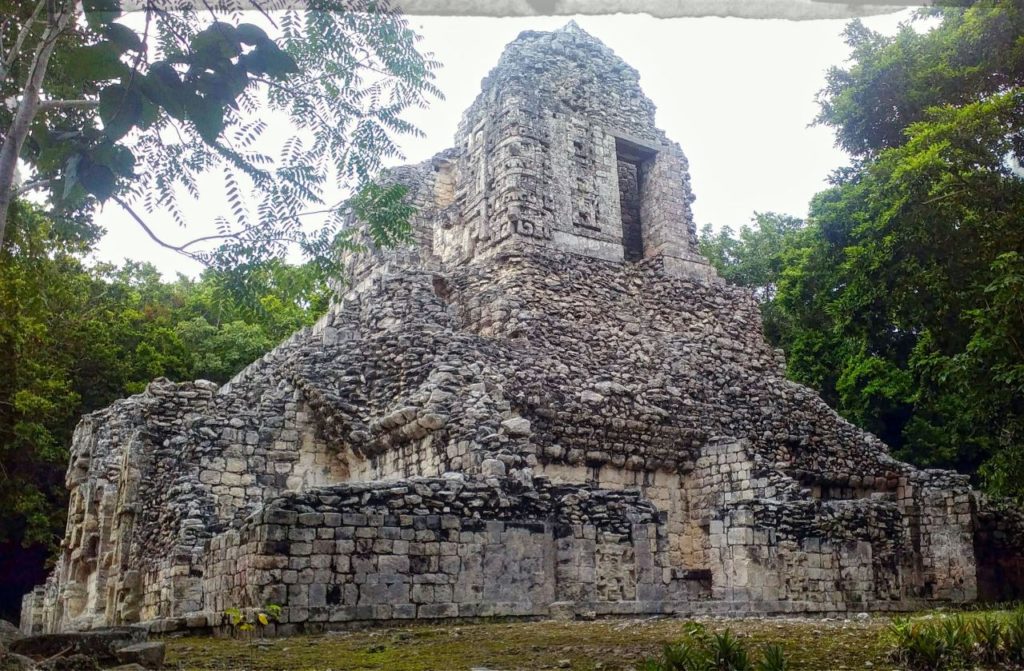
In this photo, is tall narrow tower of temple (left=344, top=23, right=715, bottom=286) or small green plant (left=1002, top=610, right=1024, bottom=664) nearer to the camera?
small green plant (left=1002, top=610, right=1024, bottom=664)

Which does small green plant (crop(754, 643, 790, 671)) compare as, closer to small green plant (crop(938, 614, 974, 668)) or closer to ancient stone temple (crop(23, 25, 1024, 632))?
small green plant (crop(938, 614, 974, 668))

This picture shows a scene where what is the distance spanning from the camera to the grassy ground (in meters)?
6.44

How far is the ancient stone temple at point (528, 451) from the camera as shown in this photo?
998 cm

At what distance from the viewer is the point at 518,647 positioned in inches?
286

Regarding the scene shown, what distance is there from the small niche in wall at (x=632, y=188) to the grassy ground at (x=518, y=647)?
465 inches

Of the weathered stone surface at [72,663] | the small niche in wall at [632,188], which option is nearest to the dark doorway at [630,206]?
the small niche in wall at [632,188]

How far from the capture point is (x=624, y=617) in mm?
9992

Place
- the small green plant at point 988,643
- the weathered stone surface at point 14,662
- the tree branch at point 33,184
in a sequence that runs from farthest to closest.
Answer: the tree branch at point 33,184
the small green plant at point 988,643
the weathered stone surface at point 14,662

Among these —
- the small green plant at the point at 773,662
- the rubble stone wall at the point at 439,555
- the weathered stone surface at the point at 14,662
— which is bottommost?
the small green plant at the point at 773,662

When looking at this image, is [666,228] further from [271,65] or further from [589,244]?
[271,65]

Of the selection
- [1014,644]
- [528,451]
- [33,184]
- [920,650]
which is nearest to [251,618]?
[33,184]

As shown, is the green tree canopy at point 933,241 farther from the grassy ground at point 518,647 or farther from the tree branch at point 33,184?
the tree branch at point 33,184

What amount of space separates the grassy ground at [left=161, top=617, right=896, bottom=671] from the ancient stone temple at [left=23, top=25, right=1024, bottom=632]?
3.22 feet

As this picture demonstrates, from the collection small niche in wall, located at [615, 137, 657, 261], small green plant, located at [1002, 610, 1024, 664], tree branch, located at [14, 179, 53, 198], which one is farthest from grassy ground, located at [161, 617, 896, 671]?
small niche in wall, located at [615, 137, 657, 261]
